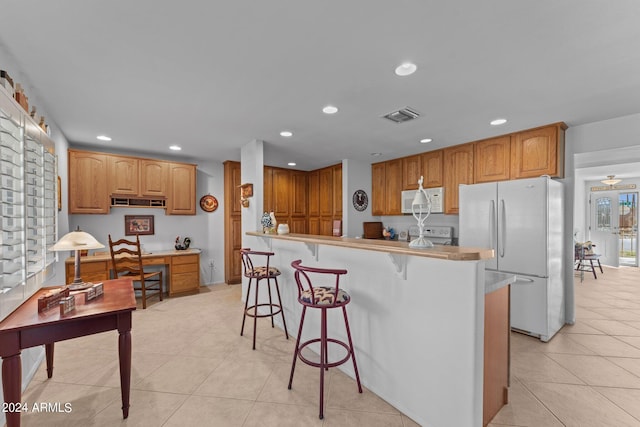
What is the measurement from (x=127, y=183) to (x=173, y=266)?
1.46m

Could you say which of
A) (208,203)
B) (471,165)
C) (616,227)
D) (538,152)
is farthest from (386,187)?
(616,227)

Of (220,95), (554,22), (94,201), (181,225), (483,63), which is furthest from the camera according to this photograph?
(181,225)

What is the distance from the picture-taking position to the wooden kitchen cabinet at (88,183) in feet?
12.8

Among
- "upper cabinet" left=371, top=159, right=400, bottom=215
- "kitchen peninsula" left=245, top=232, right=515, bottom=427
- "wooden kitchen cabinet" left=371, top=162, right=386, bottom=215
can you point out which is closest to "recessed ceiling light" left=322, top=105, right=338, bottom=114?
"kitchen peninsula" left=245, top=232, right=515, bottom=427

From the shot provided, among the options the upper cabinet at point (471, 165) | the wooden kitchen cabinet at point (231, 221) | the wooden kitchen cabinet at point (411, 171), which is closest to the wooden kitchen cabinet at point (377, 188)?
the upper cabinet at point (471, 165)

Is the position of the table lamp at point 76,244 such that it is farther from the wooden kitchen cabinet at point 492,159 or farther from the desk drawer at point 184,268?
the wooden kitchen cabinet at point 492,159

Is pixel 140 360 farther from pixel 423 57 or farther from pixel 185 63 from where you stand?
pixel 423 57

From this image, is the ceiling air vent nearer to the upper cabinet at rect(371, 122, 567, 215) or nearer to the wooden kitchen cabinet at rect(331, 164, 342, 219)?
the upper cabinet at rect(371, 122, 567, 215)

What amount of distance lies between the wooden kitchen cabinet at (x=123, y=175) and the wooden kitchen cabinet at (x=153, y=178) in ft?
0.22

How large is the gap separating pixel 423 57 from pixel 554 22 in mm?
683

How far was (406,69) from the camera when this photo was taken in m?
2.00

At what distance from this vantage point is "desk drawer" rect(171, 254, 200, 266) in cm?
446

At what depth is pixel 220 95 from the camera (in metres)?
2.45

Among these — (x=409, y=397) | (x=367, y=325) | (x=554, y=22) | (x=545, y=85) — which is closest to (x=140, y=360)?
(x=367, y=325)
